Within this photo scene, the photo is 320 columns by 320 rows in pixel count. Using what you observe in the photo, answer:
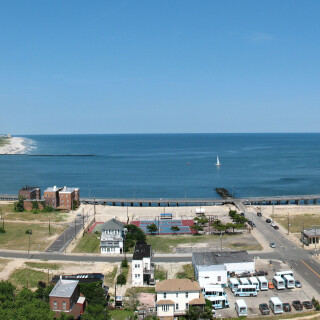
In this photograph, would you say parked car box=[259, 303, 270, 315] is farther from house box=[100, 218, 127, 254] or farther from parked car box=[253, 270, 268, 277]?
house box=[100, 218, 127, 254]

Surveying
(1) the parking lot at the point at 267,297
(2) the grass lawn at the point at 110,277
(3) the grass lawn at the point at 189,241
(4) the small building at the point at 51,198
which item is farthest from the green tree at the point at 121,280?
(4) the small building at the point at 51,198

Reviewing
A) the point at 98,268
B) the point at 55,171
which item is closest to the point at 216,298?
the point at 98,268

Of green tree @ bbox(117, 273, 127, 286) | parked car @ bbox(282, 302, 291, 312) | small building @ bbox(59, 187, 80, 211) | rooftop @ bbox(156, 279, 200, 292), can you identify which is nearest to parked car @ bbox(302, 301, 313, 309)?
parked car @ bbox(282, 302, 291, 312)

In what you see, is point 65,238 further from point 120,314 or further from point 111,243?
point 120,314

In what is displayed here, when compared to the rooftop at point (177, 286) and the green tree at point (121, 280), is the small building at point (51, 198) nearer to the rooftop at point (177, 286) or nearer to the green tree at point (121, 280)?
the green tree at point (121, 280)

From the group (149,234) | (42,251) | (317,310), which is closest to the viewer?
(317,310)

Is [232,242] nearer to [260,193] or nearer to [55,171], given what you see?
[260,193]

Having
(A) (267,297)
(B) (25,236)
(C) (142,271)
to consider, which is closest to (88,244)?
(B) (25,236)
